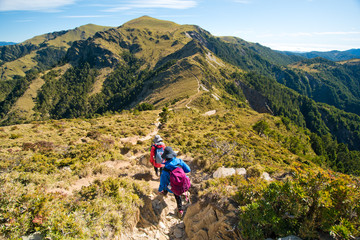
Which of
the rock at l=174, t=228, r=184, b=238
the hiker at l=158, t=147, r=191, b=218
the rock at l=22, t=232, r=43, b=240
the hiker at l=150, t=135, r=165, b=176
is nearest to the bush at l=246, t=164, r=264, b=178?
the hiker at l=158, t=147, r=191, b=218

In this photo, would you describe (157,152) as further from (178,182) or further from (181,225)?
(181,225)

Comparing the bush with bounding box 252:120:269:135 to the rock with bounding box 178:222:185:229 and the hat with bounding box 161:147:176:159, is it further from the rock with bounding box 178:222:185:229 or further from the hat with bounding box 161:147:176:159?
the rock with bounding box 178:222:185:229

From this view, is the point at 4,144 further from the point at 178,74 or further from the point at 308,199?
the point at 178,74

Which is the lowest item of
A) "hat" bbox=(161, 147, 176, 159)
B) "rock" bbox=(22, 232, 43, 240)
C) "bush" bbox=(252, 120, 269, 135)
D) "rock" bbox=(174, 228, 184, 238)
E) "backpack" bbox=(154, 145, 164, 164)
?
"bush" bbox=(252, 120, 269, 135)

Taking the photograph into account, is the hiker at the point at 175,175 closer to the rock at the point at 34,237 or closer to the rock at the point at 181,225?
the rock at the point at 181,225

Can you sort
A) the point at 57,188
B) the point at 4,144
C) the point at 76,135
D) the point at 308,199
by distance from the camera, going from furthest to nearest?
the point at 76,135, the point at 4,144, the point at 57,188, the point at 308,199

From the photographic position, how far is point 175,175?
6.75 metres

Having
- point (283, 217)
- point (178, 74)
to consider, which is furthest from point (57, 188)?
point (178, 74)

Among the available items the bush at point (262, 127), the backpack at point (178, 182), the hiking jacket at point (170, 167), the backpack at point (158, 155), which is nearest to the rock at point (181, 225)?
the backpack at point (178, 182)

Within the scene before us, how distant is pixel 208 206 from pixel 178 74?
416 feet

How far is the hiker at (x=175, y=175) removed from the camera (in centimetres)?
675

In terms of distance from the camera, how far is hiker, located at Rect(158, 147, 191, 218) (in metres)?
6.75

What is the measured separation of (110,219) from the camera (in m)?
5.39

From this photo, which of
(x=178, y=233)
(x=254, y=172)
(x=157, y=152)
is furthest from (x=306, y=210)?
(x=157, y=152)
